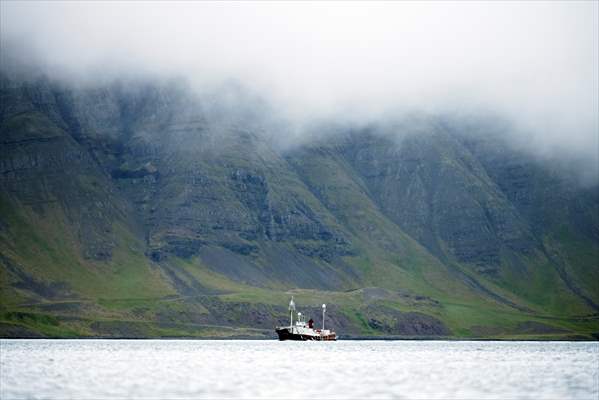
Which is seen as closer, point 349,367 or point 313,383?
point 313,383

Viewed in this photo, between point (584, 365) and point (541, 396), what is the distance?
67.4 metres

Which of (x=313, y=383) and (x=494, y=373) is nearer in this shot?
(x=313, y=383)

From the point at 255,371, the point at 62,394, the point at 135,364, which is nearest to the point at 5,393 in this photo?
the point at 62,394

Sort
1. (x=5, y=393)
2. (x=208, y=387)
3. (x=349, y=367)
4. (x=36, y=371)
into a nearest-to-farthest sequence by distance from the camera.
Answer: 1. (x=5, y=393)
2. (x=208, y=387)
3. (x=36, y=371)
4. (x=349, y=367)

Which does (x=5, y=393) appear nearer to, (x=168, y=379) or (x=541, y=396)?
(x=168, y=379)

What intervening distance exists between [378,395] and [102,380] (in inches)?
1380

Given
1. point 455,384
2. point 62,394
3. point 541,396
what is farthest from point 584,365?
point 62,394

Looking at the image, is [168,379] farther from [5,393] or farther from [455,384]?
[455,384]

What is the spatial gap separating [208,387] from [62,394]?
1614 centimetres

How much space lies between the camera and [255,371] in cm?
13875

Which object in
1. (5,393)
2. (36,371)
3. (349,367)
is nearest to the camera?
(5,393)

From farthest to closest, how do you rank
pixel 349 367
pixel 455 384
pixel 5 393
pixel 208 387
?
pixel 349 367 → pixel 455 384 → pixel 208 387 → pixel 5 393

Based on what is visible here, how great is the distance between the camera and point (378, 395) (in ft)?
333

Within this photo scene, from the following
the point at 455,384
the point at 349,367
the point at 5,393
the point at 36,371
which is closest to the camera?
the point at 5,393
